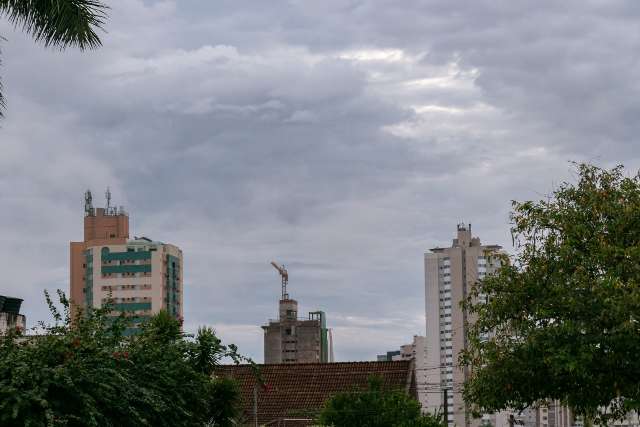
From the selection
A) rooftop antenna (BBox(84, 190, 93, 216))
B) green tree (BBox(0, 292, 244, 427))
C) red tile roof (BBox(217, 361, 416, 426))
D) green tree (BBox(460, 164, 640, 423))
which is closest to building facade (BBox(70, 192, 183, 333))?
rooftop antenna (BBox(84, 190, 93, 216))

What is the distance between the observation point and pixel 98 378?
22125 millimetres

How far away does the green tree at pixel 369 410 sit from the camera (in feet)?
154

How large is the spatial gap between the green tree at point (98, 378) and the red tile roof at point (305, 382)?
3258cm

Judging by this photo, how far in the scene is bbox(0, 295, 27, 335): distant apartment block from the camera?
42.3 metres

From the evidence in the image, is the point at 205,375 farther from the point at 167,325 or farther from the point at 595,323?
the point at 595,323

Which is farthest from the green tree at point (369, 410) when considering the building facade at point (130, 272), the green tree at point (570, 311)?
the building facade at point (130, 272)

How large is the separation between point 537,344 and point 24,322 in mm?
20989

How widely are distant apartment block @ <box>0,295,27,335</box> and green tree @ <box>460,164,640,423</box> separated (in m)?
15.9

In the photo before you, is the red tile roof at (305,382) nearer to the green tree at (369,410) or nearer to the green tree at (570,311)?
the green tree at (369,410)

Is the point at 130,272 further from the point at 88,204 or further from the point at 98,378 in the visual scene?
the point at 98,378

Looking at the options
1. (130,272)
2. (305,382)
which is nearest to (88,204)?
(130,272)

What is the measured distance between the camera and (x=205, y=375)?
2914 centimetres

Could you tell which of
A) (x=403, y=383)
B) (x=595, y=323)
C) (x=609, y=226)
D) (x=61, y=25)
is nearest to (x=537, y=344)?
(x=595, y=323)

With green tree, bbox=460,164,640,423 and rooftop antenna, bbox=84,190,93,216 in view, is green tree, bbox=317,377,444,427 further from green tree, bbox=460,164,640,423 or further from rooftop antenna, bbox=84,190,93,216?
rooftop antenna, bbox=84,190,93,216
